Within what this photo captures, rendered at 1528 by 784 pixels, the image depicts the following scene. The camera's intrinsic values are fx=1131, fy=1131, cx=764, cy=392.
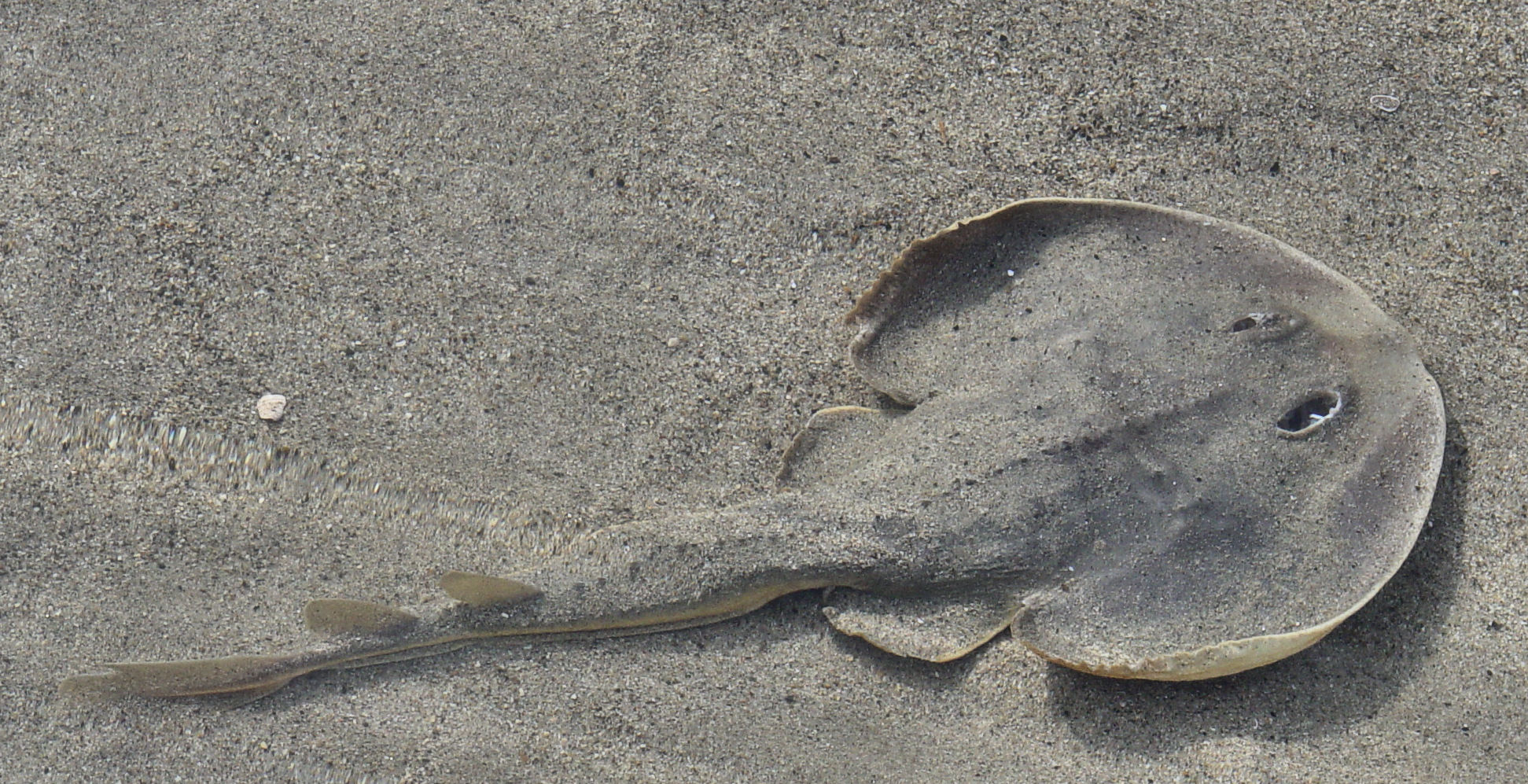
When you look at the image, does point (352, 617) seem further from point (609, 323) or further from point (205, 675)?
point (609, 323)

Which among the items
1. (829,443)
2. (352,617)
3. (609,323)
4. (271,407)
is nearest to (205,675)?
(352,617)

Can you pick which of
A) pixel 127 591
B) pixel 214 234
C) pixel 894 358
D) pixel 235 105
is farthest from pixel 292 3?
pixel 894 358

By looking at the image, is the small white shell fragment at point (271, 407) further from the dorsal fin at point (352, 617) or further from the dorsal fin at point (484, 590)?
the dorsal fin at point (484, 590)

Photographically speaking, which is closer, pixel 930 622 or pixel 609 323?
pixel 930 622

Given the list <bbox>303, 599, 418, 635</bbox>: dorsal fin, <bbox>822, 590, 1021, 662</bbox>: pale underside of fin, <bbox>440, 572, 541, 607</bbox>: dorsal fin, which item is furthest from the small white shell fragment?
<bbox>822, 590, 1021, 662</bbox>: pale underside of fin

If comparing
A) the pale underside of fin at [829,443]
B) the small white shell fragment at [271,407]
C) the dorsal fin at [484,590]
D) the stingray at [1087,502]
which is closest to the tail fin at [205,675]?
the stingray at [1087,502]
